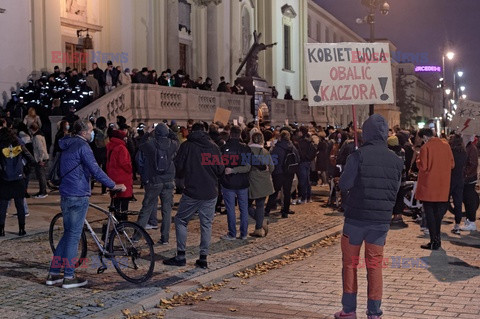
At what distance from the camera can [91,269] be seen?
9328 mm

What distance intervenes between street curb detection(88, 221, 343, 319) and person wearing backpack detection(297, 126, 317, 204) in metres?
4.30

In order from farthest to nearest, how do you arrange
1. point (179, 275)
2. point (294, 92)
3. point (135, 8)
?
point (294, 92) < point (135, 8) < point (179, 275)

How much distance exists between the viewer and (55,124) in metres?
20.5

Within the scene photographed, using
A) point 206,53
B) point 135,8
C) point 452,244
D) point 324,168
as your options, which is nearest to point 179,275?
point 452,244

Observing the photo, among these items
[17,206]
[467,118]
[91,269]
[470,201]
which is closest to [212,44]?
[467,118]

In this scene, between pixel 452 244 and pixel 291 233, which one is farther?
pixel 291 233

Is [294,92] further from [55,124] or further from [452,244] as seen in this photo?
[452,244]

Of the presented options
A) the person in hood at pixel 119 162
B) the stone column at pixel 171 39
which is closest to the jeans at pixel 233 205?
the person in hood at pixel 119 162

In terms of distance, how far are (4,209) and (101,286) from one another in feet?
12.1

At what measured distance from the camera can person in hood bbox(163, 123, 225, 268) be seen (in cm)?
948

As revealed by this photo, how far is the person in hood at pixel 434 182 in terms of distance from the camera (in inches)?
439

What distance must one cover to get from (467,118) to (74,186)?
34.2ft

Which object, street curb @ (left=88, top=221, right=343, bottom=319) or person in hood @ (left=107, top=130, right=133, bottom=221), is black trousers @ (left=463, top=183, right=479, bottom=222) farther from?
person in hood @ (left=107, top=130, right=133, bottom=221)

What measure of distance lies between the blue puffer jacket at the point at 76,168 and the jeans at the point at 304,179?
9.27m
